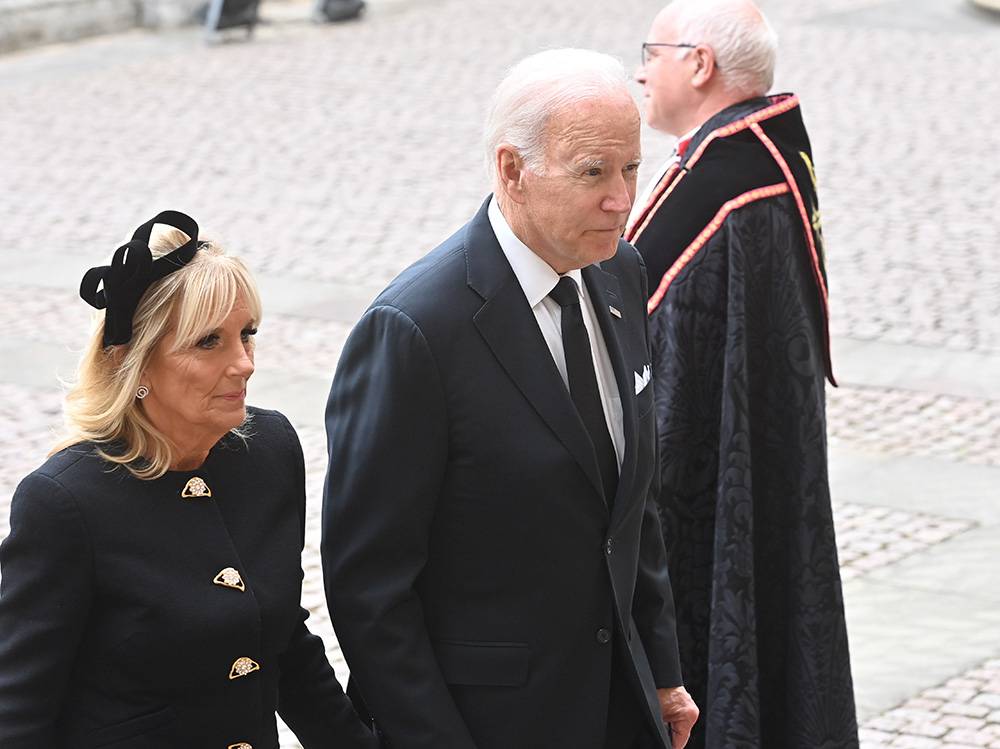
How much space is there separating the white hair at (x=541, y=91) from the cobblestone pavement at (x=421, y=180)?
2.51 metres

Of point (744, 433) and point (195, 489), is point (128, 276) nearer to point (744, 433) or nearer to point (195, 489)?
point (195, 489)

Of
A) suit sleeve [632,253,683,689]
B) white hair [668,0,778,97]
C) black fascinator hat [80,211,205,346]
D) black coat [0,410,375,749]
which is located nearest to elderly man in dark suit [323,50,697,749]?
black coat [0,410,375,749]

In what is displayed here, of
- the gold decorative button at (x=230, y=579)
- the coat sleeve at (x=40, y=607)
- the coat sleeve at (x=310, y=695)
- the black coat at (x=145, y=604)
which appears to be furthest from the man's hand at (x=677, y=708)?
the coat sleeve at (x=40, y=607)

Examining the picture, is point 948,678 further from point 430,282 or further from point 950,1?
point 950,1

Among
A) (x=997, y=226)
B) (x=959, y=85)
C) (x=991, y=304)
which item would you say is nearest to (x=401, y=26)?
(x=959, y=85)

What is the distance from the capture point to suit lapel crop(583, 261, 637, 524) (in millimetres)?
2895

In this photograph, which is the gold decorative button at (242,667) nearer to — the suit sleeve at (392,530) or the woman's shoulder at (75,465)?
the suit sleeve at (392,530)

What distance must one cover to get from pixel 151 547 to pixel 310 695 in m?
0.44

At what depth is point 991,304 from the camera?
29.7 feet

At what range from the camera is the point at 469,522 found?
2.78 m

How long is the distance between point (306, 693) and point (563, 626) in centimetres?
43

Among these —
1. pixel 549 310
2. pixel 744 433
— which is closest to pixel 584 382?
pixel 549 310

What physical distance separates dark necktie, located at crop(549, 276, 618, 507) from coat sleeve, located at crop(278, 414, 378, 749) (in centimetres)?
46

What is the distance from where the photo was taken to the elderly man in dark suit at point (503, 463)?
2.72 meters
